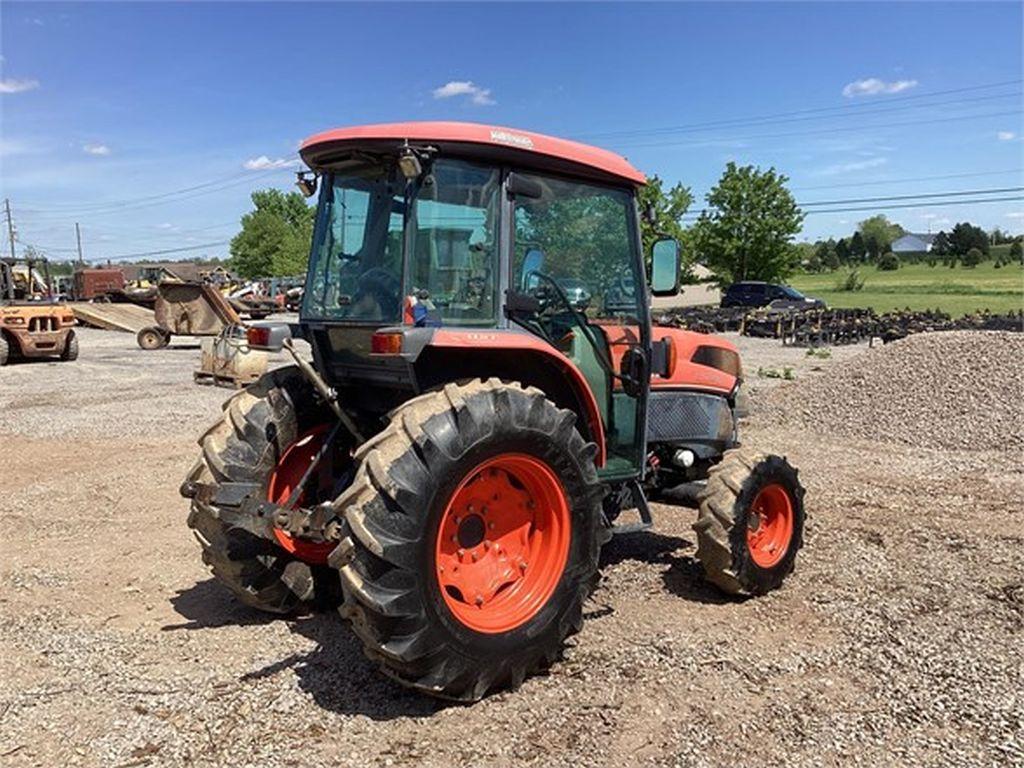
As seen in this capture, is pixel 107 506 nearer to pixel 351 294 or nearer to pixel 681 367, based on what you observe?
pixel 351 294

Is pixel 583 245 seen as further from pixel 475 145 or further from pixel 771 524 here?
pixel 771 524

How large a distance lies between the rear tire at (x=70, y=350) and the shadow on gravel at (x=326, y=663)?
1749 cm

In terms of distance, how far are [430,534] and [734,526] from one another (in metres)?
2.15

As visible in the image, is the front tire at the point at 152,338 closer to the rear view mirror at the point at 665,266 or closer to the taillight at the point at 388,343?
the rear view mirror at the point at 665,266

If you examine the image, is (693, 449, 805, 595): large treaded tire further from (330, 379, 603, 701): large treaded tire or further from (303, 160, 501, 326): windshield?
(303, 160, 501, 326): windshield

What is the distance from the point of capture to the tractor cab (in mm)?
3893

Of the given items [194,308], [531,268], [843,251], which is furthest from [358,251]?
[843,251]

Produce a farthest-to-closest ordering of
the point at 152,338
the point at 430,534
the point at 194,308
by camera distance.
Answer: the point at 152,338 → the point at 194,308 → the point at 430,534

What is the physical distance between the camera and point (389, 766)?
3.21 meters

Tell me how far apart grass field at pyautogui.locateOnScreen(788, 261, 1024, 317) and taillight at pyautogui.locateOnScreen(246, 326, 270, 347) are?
3604cm

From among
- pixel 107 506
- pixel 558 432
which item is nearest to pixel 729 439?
pixel 558 432

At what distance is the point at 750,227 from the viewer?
153 ft

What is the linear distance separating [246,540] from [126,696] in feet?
3.02

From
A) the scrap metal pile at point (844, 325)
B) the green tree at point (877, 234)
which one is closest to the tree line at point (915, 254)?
the green tree at point (877, 234)
